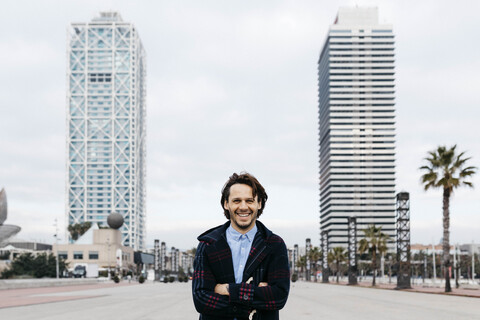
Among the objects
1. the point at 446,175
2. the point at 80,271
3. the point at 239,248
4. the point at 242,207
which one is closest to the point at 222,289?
the point at 239,248

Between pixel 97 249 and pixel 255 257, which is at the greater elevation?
pixel 255 257

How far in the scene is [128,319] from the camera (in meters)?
18.5

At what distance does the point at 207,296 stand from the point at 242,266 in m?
0.30

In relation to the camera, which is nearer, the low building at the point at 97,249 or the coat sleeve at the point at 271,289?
the coat sleeve at the point at 271,289

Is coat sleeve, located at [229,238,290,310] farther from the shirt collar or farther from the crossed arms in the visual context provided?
the shirt collar

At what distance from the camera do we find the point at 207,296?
3801 millimetres

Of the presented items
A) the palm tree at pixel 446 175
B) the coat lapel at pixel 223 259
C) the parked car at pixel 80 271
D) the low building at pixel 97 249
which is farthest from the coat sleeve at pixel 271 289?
the low building at pixel 97 249

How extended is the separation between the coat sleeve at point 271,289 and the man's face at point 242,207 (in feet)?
0.83

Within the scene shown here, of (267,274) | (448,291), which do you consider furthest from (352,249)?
(267,274)

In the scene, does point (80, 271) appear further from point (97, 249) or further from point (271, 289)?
point (271, 289)

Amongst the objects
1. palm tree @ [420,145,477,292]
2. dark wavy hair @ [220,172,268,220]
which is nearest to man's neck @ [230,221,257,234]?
dark wavy hair @ [220,172,268,220]

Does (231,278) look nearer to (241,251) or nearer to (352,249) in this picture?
(241,251)

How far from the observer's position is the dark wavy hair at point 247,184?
3.95 metres

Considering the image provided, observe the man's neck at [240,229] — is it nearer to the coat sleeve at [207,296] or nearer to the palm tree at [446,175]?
the coat sleeve at [207,296]
